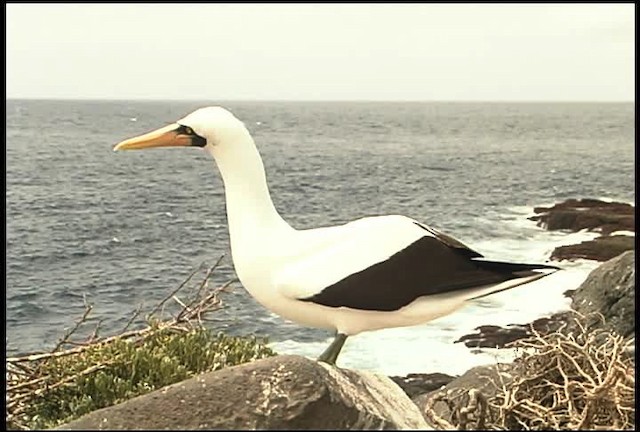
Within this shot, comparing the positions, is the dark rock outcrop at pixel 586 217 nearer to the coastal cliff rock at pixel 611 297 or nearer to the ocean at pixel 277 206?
the ocean at pixel 277 206

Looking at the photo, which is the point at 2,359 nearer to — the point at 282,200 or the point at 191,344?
the point at 191,344

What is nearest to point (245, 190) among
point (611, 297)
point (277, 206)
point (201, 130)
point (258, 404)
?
point (201, 130)

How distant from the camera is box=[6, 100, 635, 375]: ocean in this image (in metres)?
9.95

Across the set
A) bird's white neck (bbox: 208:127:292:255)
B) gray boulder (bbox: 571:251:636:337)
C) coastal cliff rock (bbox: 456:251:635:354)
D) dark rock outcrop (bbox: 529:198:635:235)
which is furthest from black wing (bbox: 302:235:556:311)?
dark rock outcrop (bbox: 529:198:635:235)

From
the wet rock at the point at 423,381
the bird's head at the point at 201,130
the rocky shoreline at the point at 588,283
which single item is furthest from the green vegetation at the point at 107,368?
the wet rock at the point at 423,381

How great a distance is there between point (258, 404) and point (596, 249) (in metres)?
11.5

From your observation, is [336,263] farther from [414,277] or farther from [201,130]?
[201,130]

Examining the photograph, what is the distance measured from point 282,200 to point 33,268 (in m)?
3.52

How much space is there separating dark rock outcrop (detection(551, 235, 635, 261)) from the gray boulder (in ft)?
13.0

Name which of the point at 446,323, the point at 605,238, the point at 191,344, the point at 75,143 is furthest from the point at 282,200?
the point at 75,143

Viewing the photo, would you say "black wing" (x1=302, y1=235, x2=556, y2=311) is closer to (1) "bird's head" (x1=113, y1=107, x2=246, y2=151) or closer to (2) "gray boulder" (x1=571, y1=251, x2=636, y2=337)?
(1) "bird's head" (x1=113, y1=107, x2=246, y2=151)

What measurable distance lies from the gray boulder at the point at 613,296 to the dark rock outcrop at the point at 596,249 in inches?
156

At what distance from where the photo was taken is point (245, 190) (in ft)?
10.4

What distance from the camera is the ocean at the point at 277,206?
995 centimetres
